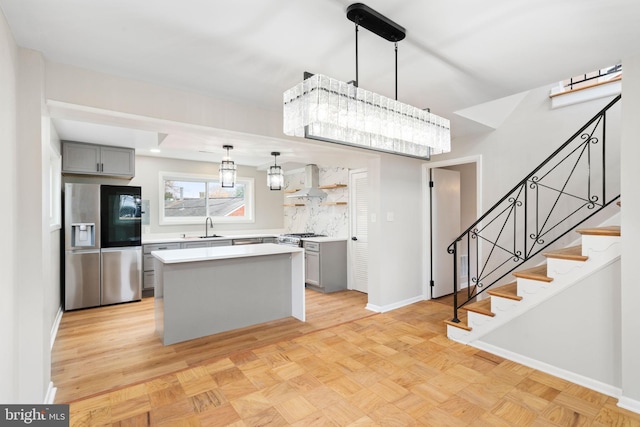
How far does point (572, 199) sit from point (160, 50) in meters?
4.09

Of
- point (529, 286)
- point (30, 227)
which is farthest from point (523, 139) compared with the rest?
point (30, 227)

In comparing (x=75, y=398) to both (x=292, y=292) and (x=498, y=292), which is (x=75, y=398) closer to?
(x=292, y=292)

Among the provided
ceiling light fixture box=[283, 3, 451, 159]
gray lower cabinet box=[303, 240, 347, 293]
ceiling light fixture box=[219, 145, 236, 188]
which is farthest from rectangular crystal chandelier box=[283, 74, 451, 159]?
gray lower cabinet box=[303, 240, 347, 293]

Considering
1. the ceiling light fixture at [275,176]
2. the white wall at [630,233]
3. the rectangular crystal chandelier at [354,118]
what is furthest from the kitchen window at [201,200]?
the white wall at [630,233]

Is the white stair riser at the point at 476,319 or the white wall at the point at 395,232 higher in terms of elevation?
the white wall at the point at 395,232

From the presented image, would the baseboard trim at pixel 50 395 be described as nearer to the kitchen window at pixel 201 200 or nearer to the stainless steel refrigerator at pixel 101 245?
the stainless steel refrigerator at pixel 101 245

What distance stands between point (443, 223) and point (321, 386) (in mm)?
3329

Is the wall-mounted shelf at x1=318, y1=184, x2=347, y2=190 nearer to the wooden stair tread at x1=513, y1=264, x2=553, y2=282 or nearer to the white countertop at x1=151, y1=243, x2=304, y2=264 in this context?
the white countertop at x1=151, y1=243, x2=304, y2=264

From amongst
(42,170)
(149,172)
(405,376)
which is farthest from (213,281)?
(149,172)

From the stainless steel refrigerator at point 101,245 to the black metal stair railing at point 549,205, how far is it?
441 centimetres

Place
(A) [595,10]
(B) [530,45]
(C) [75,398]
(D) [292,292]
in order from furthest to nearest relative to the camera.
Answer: (D) [292,292] < (C) [75,398] < (B) [530,45] < (A) [595,10]

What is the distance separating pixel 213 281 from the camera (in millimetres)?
3578

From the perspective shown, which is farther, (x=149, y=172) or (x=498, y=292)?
(x=149, y=172)

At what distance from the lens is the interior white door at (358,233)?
17.7ft
